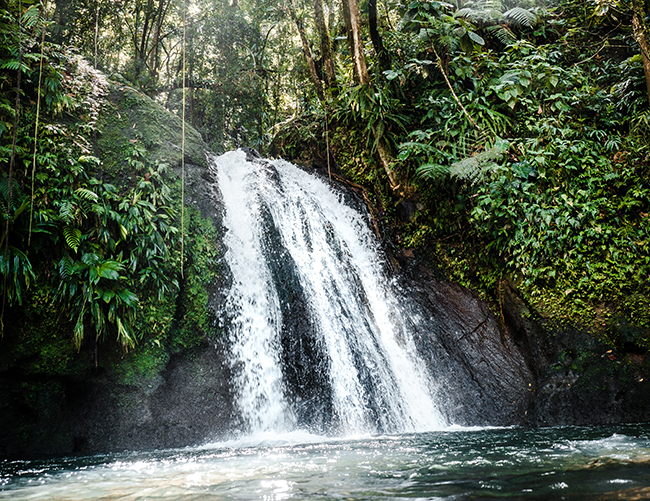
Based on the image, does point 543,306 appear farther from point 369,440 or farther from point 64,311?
point 64,311

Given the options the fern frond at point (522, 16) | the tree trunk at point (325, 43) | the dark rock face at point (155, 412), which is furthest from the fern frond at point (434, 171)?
the dark rock face at point (155, 412)

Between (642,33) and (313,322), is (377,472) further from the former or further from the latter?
(642,33)

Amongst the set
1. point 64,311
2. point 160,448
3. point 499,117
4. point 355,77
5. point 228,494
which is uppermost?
point 355,77

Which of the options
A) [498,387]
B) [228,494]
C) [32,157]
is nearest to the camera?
[228,494]

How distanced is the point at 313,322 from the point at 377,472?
11.7 feet

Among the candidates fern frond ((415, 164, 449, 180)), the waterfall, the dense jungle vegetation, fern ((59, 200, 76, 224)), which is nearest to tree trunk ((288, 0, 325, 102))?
the dense jungle vegetation

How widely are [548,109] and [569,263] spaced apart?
2.96 m

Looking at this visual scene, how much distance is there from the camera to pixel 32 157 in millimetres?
5707

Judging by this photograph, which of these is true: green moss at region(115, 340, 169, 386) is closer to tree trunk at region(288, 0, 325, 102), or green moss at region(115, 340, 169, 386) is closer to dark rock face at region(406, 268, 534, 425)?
dark rock face at region(406, 268, 534, 425)

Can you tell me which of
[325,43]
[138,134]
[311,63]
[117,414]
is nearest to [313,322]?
[117,414]

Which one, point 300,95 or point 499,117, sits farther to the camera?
point 300,95

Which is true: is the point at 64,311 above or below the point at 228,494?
above

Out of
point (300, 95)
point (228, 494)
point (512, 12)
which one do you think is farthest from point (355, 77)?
point (228, 494)

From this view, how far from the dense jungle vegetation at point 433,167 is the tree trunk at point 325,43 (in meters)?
0.09
